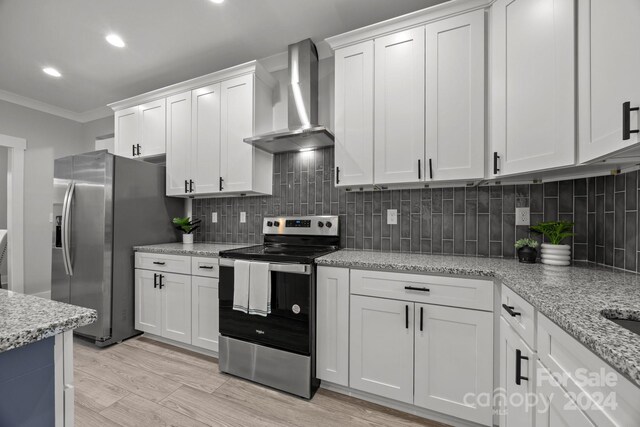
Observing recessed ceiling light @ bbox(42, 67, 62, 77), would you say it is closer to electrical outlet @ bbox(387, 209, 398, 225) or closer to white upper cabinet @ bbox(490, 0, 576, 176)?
electrical outlet @ bbox(387, 209, 398, 225)

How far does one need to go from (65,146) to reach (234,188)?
3.46 meters

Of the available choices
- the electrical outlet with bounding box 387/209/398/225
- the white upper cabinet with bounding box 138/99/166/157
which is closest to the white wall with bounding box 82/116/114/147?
the white upper cabinet with bounding box 138/99/166/157

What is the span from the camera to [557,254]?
1623 millimetres

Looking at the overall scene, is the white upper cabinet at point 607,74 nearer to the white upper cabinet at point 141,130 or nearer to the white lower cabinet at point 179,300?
the white lower cabinet at point 179,300

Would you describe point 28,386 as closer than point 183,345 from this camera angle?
Yes

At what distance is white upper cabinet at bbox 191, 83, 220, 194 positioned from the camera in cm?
272

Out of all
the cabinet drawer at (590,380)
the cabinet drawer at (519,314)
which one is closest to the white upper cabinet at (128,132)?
the cabinet drawer at (519,314)

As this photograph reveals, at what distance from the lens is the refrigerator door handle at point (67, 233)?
2637 mm

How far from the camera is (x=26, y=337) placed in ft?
2.00

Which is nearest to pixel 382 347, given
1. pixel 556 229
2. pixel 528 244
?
pixel 528 244

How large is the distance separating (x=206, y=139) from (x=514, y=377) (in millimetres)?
2933

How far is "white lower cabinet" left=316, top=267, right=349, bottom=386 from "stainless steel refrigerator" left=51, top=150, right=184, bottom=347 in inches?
79.8

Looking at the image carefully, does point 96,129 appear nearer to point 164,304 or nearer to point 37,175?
point 37,175

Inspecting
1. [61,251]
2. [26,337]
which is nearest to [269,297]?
[26,337]
